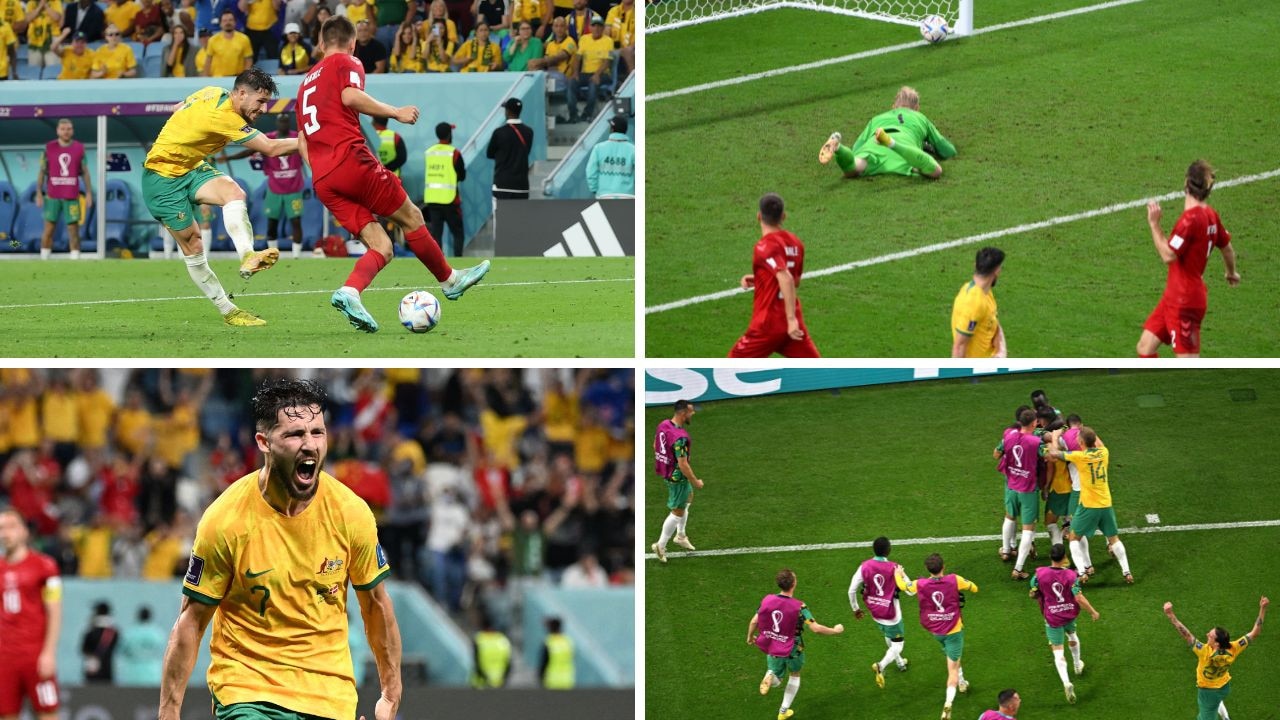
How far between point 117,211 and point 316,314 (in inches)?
318

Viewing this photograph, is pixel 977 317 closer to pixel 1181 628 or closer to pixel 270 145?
pixel 1181 628

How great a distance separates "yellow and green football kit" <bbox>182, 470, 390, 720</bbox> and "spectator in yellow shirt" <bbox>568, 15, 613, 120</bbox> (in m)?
11.9

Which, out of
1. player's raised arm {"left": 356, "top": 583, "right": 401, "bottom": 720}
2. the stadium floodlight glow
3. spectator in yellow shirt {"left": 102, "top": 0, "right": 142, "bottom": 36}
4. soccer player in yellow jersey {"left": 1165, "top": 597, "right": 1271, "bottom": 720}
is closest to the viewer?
player's raised arm {"left": 356, "top": 583, "right": 401, "bottom": 720}

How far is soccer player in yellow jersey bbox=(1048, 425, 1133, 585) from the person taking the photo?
1020 centimetres

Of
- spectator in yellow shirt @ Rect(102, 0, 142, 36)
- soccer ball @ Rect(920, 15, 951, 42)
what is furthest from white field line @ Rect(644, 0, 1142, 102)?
spectator in yellow shirt @ Rect(102, 0, 142, 36)

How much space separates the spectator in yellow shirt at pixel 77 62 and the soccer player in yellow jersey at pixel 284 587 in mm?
14855

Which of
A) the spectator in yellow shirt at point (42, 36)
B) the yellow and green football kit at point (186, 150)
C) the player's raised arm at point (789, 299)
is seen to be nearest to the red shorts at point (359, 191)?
the yellow and green football kit at point (186, 150)

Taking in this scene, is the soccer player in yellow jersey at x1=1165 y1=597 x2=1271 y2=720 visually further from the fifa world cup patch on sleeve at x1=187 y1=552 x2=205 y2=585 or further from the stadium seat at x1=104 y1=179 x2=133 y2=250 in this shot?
the stadium seat at x1=104 y1=179 x2=133 y2=250

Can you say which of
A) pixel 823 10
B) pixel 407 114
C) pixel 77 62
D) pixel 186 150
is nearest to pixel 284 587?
pixel 407 114

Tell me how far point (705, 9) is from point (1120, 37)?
3.68 metres

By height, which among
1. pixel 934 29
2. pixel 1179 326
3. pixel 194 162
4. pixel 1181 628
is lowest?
pixel 1181 628

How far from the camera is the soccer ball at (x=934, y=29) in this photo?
12.4m

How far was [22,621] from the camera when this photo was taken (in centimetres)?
856

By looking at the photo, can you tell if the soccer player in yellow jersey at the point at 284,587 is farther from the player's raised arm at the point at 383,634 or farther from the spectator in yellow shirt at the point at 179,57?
the spectator in yellow shirt at the point at 179,57
